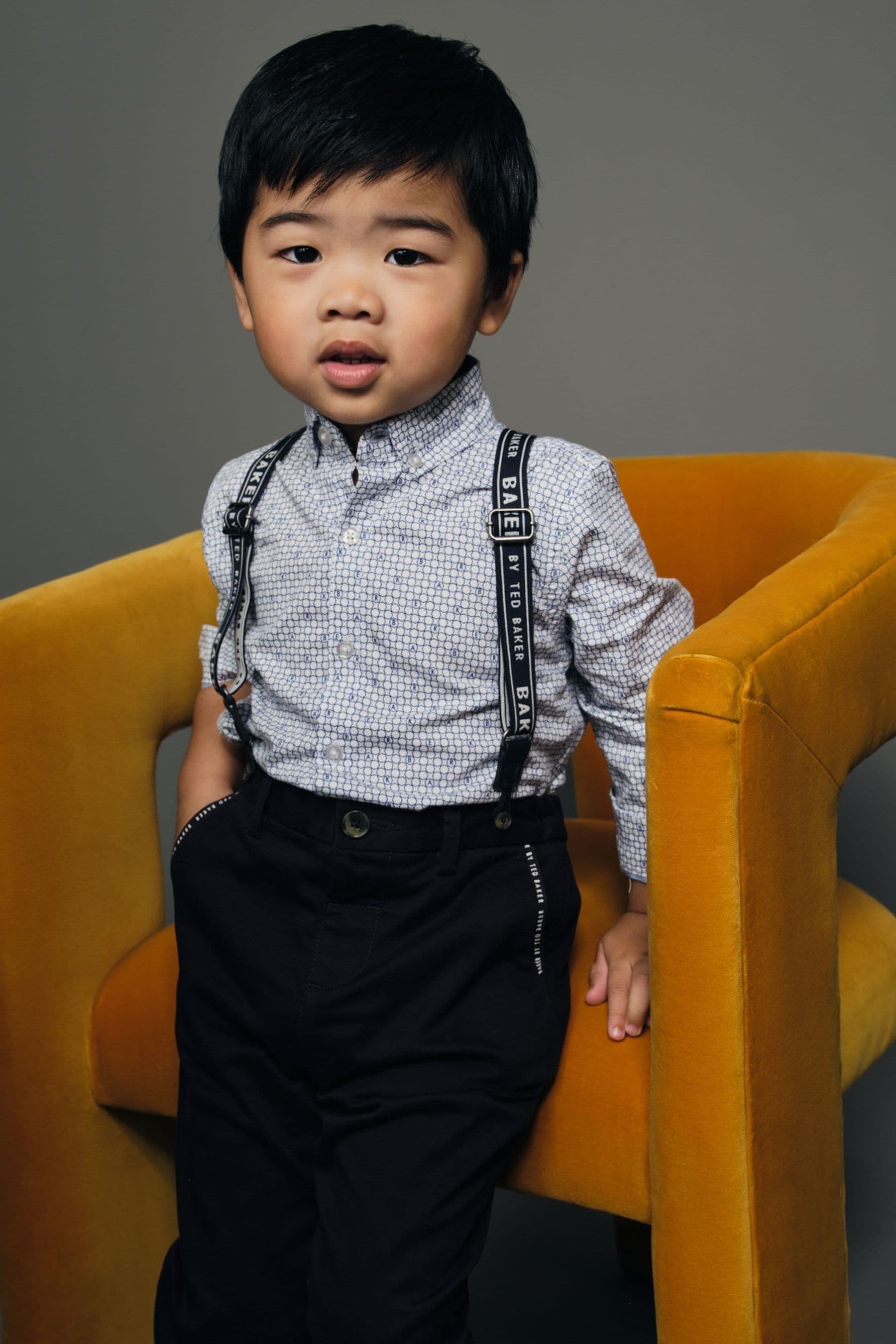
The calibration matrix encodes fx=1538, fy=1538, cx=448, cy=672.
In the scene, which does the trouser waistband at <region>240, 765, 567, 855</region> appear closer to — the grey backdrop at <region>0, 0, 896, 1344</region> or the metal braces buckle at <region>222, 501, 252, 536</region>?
the metal braces buckle at <region>222, 501, 252, 536</region>

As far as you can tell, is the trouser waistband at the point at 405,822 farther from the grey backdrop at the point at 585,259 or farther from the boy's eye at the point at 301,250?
the grey backdrop at the point at 585,259

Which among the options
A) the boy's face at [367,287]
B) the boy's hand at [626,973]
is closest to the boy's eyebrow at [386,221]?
the boy's face at [367,287]

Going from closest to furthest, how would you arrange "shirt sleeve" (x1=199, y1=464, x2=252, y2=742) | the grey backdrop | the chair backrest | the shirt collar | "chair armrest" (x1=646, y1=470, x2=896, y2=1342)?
"chair armrest" (x1=646, y1=470, x2=896, y2=1342) < the shirt collar < "shirt sleeve" (x1=199, y1=464, x2=252, y2=742) < the chair backrest < the grey backdrop

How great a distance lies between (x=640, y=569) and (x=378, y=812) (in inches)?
9.4

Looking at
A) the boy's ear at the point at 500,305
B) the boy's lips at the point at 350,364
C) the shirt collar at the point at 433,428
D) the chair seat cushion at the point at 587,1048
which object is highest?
the boy's ear at the point at 500,305

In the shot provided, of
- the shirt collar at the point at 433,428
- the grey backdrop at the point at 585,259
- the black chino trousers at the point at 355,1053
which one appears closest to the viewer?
the black chino trousers at the point at 355,1053

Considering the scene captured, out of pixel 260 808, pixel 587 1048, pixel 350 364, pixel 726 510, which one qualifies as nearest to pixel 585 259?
pixel 726 510

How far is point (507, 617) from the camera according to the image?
3.34 feet

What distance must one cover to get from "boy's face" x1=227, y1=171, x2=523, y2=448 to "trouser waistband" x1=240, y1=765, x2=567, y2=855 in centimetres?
26

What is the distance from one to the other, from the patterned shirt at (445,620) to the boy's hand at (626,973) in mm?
32

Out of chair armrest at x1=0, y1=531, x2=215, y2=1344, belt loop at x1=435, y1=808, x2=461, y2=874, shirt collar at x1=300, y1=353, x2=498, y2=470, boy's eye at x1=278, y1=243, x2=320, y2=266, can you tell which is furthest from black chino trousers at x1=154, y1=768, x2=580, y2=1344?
boy's eye at x1=278, y1=243, x2=320, y2=266

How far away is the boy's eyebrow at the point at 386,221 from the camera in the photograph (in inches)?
38.7

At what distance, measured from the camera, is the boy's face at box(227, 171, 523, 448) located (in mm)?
982

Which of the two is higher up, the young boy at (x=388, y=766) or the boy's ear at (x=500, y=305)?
the boy's ear at (x=500, y=305)
